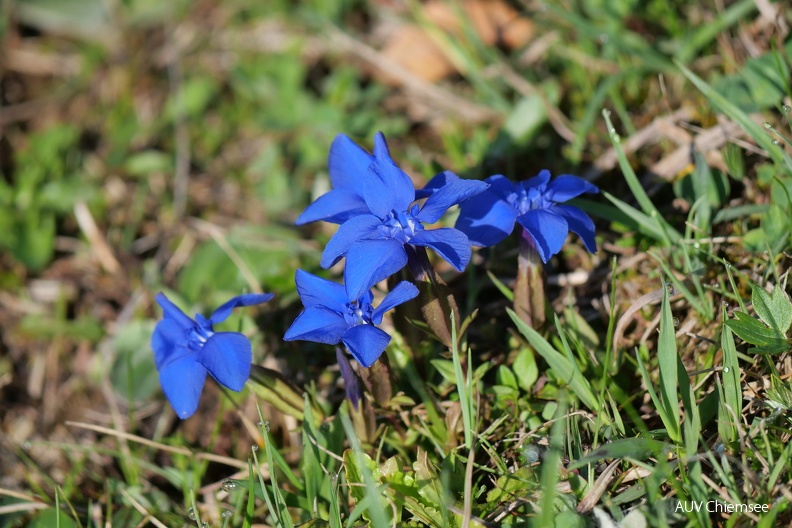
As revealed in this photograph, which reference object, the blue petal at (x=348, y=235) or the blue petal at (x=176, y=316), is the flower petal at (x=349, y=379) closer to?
the blue petal at (x=348, y=235)

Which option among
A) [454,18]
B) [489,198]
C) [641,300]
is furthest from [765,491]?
[454,18]

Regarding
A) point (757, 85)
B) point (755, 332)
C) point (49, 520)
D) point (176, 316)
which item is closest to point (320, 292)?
point (176, 316)

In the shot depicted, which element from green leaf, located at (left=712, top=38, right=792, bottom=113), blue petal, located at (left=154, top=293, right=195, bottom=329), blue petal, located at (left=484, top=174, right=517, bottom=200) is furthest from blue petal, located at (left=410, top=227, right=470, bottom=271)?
green leaf, located at (left=712, top=38, right=792, bottom=113)

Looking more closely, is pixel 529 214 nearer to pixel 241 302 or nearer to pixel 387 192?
pixel 387 192

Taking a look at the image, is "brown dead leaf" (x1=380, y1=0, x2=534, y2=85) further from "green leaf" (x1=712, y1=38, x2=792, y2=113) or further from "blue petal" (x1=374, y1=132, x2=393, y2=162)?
"blue petal" (x1=374, y1=132, x2=393, y2=162)

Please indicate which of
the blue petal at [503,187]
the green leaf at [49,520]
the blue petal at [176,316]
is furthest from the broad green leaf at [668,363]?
the green leaf at [49,520]

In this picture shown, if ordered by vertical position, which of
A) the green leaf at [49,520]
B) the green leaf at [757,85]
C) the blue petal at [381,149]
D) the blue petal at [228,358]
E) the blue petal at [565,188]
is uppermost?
the green leaf at [757,85]
